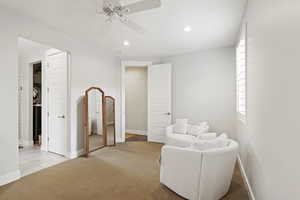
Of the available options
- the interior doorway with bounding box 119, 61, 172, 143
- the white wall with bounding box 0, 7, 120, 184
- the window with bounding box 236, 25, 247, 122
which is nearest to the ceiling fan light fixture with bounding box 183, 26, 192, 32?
the window with bounding box 236, 25, 247, 122

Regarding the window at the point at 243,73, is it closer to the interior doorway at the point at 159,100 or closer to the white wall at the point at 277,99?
the white wall at the point at 277,99

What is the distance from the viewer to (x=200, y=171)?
6.30 feet

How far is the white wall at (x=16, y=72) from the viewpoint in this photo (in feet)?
8.41

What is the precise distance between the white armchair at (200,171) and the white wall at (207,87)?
2.35 metres

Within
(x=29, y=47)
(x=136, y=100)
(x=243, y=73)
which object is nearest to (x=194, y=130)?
(x=243, y=73)

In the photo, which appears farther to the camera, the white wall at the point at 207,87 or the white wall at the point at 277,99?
the white wall at the point at 207,87

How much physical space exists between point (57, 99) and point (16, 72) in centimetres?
131

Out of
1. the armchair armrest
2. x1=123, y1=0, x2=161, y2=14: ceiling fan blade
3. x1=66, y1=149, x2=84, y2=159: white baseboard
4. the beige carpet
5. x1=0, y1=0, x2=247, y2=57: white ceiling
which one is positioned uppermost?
x1=0, y1=0, x2=247, y2=57: white ceiling

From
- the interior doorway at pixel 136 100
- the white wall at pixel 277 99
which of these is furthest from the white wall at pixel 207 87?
the white wall at pixel 277 99

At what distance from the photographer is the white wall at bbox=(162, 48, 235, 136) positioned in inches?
169

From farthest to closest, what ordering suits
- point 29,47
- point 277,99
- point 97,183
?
point 29,47, point 97,183, point 277,99

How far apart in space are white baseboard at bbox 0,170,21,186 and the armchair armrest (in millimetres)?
2420

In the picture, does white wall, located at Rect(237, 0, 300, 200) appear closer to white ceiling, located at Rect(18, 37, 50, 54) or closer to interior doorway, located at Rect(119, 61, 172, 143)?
interior doorway, located at Rect(119, 61, 172, 143)

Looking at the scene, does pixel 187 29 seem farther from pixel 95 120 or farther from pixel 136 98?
pixel 136 98
